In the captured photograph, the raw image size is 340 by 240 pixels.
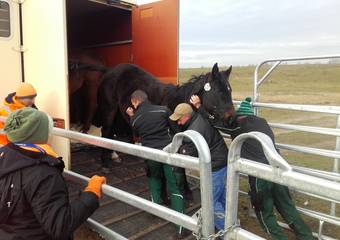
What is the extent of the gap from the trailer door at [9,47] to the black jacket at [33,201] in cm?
303

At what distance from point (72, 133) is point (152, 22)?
3231 millimetres

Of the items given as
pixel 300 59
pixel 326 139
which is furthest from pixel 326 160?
pixel 300 59

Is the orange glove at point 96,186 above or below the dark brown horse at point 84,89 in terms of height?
below

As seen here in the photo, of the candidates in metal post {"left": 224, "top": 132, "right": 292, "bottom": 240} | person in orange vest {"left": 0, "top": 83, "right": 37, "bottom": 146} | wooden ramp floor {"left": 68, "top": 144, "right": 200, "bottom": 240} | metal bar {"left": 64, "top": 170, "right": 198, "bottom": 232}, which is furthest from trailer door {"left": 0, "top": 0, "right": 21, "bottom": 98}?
metal post {"left": 224, "top": 132, "right": 292, "bottom": 240}

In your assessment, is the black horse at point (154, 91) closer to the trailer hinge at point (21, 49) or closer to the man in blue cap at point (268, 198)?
the man in blue cap at point (268, 198)

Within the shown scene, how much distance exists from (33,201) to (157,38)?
3.98m

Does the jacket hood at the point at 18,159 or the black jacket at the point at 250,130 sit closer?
the jacket hood at the point at 18,159

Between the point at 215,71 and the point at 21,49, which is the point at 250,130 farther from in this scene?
the point at 21,49

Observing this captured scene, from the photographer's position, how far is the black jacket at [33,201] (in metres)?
1.70

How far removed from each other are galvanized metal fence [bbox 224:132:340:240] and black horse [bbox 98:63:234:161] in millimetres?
1983

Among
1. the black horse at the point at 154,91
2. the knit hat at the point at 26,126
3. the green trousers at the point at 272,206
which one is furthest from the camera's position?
the black horse at the point at 154,91

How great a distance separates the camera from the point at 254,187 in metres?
3.21

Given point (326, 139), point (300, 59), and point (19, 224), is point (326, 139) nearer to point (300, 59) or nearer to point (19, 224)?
point (300, 59)

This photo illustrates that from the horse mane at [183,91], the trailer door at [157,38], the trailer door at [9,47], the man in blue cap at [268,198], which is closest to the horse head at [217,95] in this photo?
the horse mane at [183,91]
